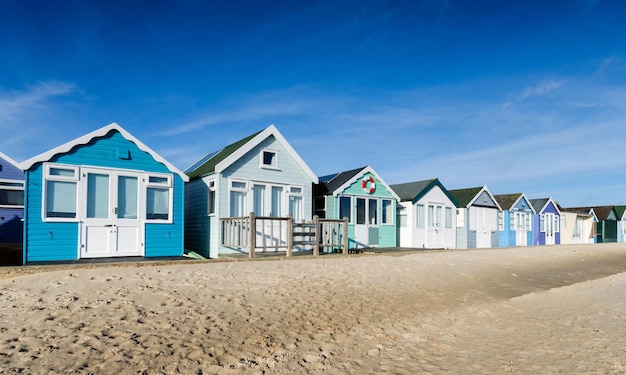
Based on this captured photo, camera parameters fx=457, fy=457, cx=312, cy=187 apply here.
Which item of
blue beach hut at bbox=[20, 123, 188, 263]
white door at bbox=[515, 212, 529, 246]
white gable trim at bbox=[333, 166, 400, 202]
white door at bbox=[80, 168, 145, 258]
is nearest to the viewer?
blue beach hut at bbox=[20, 123, 188, 263]

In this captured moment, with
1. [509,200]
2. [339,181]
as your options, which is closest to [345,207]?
[339,181]

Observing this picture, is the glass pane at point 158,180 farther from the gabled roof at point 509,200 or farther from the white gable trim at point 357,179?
the gabled roof at point 509,200

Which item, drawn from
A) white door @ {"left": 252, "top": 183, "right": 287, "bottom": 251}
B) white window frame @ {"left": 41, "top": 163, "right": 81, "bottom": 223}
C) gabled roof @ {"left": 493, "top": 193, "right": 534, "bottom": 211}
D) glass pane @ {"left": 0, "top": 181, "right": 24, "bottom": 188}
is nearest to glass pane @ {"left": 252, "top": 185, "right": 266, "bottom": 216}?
white door @ {"left": 252, "top": 183, "right": 287, "bottom": 251}

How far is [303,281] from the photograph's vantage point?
11.2 meters

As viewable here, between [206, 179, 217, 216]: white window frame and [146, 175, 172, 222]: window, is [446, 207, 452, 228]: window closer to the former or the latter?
[206, 179, 217, 216]: white window frame

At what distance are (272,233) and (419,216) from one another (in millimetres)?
11643

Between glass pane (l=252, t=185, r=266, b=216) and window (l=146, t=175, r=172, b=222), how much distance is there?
3.45 metres

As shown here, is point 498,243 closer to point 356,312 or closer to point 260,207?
point 260,207

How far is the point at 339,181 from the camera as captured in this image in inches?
854

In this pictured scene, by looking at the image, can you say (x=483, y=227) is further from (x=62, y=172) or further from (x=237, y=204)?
(x=62, y=172)

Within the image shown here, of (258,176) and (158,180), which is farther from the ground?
(258,176)

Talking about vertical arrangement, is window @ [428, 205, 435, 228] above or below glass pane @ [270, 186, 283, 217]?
below

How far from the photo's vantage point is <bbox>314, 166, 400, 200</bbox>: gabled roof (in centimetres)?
2098

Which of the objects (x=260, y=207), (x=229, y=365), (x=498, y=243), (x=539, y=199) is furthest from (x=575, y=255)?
(x=229, y=365)
